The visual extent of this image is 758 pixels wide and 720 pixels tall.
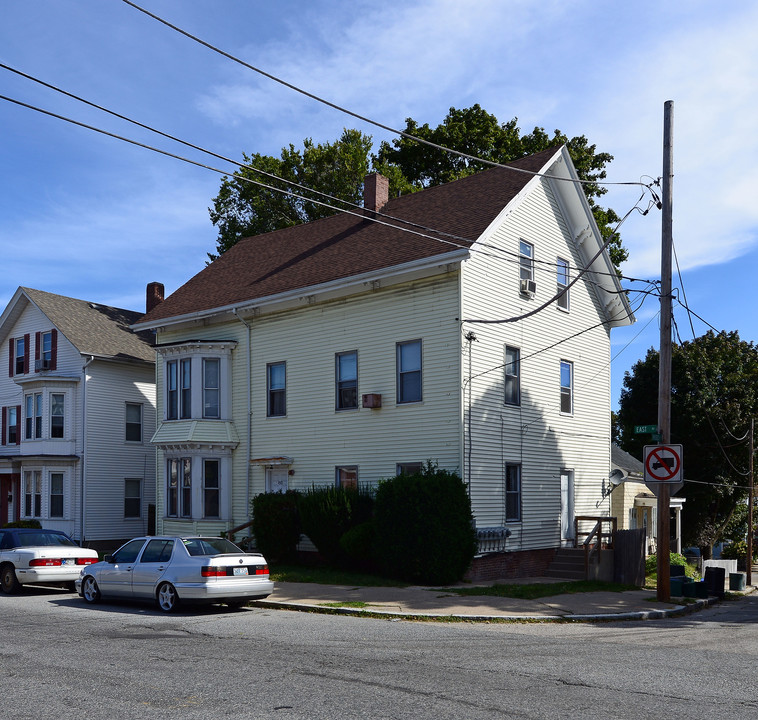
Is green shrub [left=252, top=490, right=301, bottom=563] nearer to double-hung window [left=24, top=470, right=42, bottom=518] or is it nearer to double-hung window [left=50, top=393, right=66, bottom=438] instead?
double-hung window [left=50, top=393, right=66, bottom=438]

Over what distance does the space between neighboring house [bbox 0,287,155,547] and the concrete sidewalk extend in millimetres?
17094

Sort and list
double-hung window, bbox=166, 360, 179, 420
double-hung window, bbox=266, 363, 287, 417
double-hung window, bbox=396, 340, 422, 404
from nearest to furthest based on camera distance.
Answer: double-hung window, bbox=396, 340, 422, 404 → double-hung window, bbox=266, 363, 287, 417 → double-hung window, bbox=166, 360, 179, 420

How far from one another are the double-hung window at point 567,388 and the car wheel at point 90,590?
1529 centimetres

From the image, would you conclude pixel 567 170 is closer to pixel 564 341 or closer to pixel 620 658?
pixel 564 341

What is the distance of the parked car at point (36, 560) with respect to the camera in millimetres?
18594

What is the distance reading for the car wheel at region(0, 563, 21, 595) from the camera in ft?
61.7

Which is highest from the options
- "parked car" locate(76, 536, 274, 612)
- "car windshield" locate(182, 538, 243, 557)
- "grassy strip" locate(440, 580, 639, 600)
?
"car windshield" locate(182, 538, 243, 557)

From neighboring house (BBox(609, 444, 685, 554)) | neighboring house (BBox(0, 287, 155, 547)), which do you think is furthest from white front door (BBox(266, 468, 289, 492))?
neighboring house (BBox(609, 444, 685, 554))

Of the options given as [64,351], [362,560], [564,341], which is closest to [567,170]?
[564,341]

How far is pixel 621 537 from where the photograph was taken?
909 inches

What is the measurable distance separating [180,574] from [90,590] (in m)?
2.78

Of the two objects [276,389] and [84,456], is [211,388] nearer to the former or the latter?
[276,389]

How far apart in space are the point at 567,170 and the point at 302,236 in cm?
947

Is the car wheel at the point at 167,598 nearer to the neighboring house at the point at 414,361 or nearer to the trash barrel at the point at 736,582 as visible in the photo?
the neighboring house at the point at 414,361
